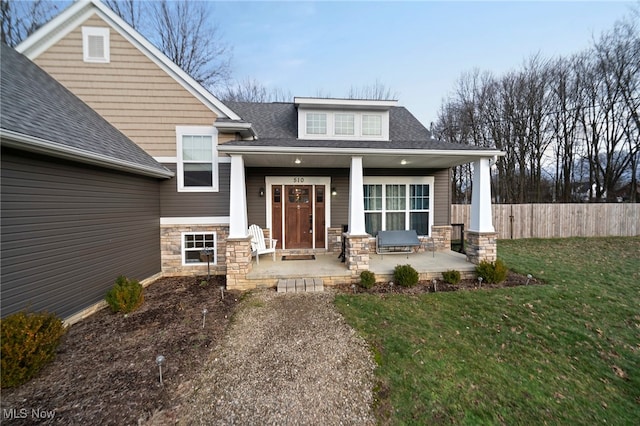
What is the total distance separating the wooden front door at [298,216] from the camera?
291 inches

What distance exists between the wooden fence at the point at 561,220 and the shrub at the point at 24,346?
42.8 feet

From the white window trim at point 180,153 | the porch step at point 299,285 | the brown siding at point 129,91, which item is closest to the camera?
the porch step at point 299,285

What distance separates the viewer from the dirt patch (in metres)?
2.18

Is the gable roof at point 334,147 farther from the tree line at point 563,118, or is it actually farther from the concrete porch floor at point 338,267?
the tree line at point 563,118

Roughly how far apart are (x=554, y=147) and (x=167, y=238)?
73.5 feet

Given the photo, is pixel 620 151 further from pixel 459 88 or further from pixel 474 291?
pixel 474 291

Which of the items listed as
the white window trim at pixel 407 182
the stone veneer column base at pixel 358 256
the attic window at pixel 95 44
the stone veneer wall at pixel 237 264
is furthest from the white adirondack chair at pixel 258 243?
the attic window at pixel 95 44

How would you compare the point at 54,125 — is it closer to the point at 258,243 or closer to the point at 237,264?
the point at 237,264

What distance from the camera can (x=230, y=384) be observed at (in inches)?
98.7

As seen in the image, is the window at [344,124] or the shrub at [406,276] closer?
the shrub at [406,276]

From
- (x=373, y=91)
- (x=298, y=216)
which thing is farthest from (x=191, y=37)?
(x=298, y=216)

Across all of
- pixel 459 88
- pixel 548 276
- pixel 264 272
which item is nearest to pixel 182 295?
pixel 264 272

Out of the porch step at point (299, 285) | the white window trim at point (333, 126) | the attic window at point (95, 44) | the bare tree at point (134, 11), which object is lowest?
the porch step at point (299, 285)

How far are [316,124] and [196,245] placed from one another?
4.97 m
